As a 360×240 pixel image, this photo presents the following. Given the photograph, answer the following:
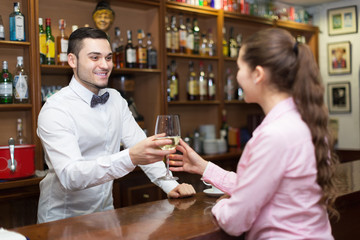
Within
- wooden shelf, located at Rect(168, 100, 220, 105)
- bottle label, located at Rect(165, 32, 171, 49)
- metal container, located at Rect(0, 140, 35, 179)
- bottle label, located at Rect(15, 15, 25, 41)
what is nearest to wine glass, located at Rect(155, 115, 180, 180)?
metal container, located at Rect(0, 140, 35, 179)

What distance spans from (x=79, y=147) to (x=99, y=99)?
281mm

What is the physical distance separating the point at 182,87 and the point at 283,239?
3.29m

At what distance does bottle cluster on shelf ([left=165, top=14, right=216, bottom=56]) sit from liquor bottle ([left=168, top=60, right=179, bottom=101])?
0.63 feet

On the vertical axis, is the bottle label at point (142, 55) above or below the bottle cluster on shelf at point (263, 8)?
below

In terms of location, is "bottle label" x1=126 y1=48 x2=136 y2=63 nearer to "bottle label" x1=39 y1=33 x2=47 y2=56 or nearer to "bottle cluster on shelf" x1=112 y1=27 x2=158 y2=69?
"bottle cluster on shelf" x1=112 y1=27 x2=158 y2=69

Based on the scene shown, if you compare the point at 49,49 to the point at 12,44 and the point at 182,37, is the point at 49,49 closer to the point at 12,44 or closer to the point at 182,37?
the point at 12,44

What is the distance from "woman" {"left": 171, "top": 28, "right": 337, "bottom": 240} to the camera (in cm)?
118

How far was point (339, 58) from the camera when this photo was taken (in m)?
5.39

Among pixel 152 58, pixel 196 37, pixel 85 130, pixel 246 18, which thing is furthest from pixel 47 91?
pixel 246 18

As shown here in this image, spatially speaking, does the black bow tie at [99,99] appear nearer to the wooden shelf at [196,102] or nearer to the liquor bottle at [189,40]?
the wooden shelf at [196,102]

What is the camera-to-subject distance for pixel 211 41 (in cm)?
439

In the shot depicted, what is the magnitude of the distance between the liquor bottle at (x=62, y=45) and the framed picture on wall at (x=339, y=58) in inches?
144

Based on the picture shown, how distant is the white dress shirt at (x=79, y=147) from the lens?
1.76 m

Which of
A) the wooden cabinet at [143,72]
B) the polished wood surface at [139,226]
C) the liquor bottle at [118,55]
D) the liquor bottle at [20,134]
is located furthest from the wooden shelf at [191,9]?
the polished wood surface at [139,226]
